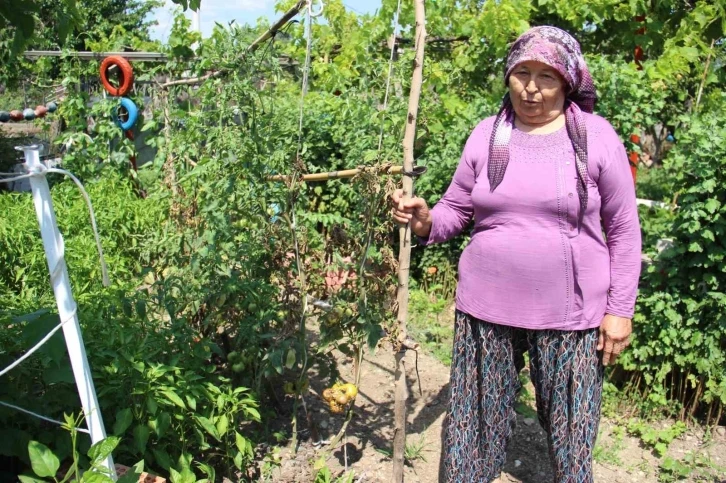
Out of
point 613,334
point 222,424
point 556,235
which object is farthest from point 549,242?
point 222,424

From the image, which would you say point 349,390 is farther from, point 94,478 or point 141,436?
point 94,478

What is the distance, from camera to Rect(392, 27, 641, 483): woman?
1.88 meters

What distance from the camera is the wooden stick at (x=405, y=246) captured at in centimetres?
205

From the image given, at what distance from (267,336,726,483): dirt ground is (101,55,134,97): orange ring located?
153 inches

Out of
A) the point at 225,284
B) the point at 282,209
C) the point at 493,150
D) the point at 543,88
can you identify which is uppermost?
the point at 543,88

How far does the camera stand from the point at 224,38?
232 centimetres

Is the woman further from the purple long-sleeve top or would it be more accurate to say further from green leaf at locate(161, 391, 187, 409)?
green leaf at locate(161, 391, 187, 409)

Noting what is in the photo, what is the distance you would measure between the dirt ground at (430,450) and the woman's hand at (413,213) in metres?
1.08

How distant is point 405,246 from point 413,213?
4.5 inches

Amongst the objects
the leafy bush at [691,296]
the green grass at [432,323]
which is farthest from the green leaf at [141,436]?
the leafy bush at [691,296]

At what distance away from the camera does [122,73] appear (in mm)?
5961

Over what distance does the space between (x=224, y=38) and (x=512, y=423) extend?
170cm

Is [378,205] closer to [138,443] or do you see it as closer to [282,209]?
[282,209]

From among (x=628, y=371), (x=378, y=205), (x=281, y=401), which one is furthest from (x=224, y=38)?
(x=628, y=371)
